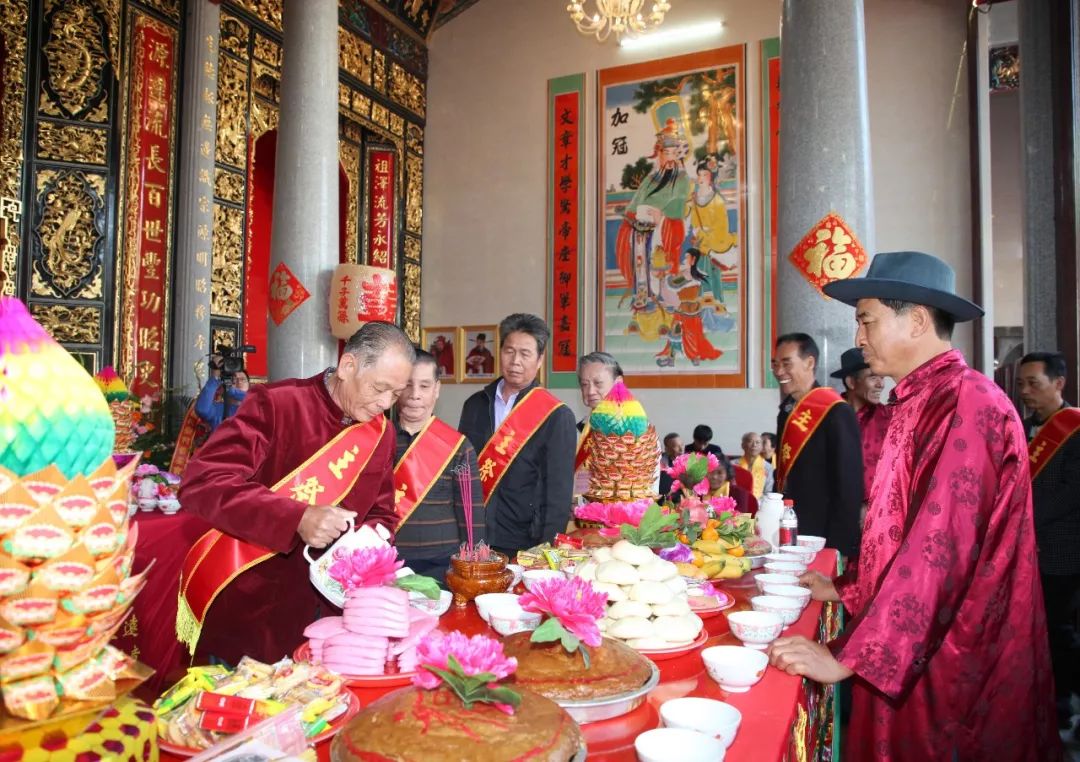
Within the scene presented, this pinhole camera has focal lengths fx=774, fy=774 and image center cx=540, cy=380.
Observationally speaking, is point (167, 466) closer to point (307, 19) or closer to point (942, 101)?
point (307, 19)

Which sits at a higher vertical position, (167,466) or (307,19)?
(307,19)

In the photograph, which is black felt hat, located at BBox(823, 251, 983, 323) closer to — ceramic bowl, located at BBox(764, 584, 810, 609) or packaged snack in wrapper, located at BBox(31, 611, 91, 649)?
ceramic bowl, located at BBox(764, 584, 810, 609)

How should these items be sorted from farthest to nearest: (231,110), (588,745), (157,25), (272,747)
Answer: (231,110) < (157,25) < (588,745) < (272,747)

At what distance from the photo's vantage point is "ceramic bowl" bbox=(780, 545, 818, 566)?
188 cm

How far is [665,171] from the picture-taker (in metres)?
7.80

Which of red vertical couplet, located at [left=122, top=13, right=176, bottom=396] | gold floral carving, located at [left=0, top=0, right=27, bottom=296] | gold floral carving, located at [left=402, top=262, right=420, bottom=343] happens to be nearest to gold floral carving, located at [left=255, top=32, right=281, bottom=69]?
red vertical couplet, located at [left=122, top=13, right=176, bottom=396]

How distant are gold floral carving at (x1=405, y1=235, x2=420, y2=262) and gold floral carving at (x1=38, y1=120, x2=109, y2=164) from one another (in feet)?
11.3

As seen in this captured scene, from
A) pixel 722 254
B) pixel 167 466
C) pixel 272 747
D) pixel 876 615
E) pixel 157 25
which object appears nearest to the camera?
pixel 272 747

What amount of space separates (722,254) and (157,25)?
5.21m

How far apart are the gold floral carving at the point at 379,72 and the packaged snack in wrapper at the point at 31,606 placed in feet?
27.7

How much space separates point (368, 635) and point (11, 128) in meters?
5.82

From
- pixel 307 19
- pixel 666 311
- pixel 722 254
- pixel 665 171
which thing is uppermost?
pixel 307 19

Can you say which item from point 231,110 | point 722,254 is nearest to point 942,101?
point 722,254

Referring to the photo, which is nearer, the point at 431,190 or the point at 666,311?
the point at 666,311
